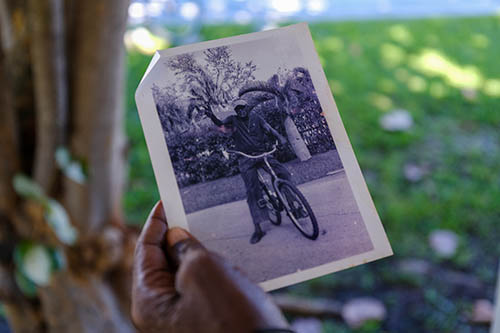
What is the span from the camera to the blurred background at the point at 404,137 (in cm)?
182

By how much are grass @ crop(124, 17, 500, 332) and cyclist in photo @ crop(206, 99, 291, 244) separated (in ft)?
4.11

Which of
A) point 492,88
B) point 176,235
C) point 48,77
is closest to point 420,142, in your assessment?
point 492,88

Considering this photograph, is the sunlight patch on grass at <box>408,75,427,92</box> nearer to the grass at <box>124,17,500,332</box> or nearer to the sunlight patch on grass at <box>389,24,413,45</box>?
the grass at <box>124,17,500,332</box>

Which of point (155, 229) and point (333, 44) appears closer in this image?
point (155, 229)

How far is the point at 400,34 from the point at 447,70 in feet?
1.17

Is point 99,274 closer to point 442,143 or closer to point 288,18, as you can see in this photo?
point 442,143

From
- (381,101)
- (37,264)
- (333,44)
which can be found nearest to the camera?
(37,264)

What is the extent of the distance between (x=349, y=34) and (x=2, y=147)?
197 cm

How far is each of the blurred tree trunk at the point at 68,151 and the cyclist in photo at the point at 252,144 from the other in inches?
27.7

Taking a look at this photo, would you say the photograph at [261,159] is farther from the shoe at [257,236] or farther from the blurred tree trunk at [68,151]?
the blurred tree trunk at [68,151]

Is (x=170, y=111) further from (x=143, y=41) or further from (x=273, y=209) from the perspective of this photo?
(x=143, y=41)

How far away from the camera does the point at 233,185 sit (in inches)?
26.9

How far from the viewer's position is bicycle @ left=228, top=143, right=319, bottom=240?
2.25ft

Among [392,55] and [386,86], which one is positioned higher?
[392,55]
